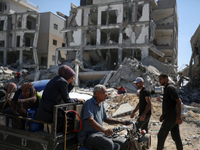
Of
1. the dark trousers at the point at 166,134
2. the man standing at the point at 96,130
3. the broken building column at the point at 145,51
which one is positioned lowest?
the dark trousers at the point at 166,134

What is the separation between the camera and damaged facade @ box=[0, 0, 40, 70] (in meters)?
33.7

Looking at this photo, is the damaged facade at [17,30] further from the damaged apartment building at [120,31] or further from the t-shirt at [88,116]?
the t-shirt at [88,116]

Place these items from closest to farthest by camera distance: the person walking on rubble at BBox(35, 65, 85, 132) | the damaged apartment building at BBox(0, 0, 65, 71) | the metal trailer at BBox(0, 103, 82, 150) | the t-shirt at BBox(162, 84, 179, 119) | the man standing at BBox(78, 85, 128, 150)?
the metal trailer at BBox(0, 103, 82, 150) → the man standing at BBox(78, 85, 128, 150) → the person walking on rubble at BBox(35, 65, 85, 132) → the t-shirt at BBox(162, 84, 179, 119) → the damaged apartment building at BBox(0, 0, 65, 71)

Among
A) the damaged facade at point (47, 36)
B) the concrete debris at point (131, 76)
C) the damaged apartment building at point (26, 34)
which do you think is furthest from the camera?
the damaged facade at point (47, 36)

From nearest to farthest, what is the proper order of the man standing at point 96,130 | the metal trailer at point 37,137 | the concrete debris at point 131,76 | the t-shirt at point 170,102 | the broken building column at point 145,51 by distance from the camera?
the metal trailer at point 37,137 → the man standing at point 96,130 → the t-shirt at point 170,102 → the concrete debris at point 131,76 → the broken building column at point 145,51

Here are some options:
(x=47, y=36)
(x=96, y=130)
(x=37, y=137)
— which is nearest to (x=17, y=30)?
(x=47, y=36)

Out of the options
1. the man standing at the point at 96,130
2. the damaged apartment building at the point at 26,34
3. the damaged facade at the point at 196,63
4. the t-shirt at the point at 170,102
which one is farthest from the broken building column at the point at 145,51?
the man standing at the point at 96,130

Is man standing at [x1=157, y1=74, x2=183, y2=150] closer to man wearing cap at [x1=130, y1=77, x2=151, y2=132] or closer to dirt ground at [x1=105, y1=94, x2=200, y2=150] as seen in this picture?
man wearing cap at [x1=130, y1=77, x2=151, y2=132]

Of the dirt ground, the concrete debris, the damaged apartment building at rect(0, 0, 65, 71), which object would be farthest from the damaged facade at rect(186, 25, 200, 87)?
the damaged apartment building at rect(0, 0, 65, 71)

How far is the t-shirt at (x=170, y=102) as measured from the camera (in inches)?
142

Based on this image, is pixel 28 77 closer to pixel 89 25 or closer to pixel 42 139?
pixel 89 25

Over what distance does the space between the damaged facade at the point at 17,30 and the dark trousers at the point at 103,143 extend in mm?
32125

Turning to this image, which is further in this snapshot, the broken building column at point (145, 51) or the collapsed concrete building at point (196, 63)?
the broken building column at point (145, 51)

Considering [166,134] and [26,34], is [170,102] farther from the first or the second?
[26,34]
